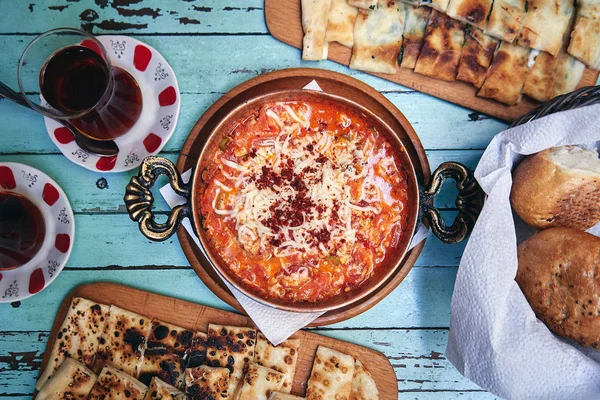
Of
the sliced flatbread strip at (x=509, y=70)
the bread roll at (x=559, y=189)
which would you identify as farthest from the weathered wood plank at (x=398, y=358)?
the sliced flatbread strip at (x=509, y=70)

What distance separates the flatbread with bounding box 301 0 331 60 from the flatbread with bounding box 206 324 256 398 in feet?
5.36

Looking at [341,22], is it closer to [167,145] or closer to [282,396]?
[167,145]

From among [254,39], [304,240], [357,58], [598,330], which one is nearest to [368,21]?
[357,58]

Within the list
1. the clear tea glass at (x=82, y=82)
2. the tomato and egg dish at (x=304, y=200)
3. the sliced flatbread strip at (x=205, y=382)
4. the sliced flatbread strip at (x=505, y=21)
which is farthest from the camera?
the sliced flatbread strip at (x=205, y=382)

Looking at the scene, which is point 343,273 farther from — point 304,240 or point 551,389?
point 551,389

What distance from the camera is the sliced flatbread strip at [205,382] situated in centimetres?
272

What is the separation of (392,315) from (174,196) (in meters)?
1.48

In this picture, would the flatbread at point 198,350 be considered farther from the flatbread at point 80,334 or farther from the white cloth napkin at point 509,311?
the white cloth napkin at point 509,311

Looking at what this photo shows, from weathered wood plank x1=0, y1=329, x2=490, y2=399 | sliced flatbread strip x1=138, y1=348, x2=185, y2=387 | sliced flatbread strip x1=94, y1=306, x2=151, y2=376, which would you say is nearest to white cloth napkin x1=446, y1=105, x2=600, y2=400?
weathered wood plank x1=0, y1=329, x2=490, y2=399

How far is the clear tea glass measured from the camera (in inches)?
94.1

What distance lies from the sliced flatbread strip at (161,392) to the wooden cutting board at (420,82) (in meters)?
2.11

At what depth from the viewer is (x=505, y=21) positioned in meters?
2.61

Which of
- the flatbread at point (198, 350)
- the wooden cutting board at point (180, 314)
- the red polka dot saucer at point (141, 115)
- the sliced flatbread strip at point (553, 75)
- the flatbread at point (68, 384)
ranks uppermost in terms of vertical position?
the sliced flatbread strip at point (553, 75)

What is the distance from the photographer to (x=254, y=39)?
285 centimetres
